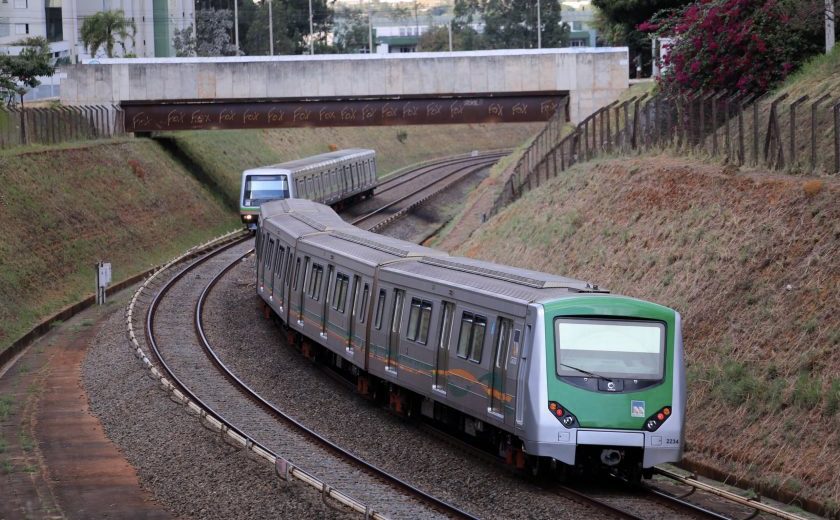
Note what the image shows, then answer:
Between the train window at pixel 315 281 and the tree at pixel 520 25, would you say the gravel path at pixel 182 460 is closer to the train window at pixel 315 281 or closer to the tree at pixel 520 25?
the train window at pixel 315 281

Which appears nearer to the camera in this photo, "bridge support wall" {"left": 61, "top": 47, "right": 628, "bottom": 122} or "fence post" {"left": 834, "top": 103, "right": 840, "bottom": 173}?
"fence post" {"left": 834, "top": 103, "right": 840, "bottom": 173}

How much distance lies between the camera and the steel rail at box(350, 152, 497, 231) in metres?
52.0

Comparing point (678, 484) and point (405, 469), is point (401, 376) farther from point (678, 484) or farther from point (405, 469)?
point (678, 484)

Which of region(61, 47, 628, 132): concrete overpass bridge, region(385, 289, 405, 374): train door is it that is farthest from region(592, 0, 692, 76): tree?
region(385, 289, 405, 374): train door

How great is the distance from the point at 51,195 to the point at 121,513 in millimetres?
27663

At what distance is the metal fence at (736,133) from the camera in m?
22.8

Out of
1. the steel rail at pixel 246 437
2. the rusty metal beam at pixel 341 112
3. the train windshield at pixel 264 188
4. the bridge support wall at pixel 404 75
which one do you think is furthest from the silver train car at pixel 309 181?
the steel rail at pixel 246 437

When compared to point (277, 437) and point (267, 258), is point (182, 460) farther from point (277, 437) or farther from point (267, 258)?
point (267, 258)

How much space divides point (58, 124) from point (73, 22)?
4440 centimetres

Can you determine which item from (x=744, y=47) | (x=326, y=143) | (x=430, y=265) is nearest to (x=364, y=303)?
(x=430, y=265)

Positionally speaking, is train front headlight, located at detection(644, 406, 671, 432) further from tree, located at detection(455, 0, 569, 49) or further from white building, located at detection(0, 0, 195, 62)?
tree, located at detection(455, 0, 569, 49)

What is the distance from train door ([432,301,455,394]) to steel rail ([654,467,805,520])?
11.0 ft

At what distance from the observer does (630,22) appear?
57.2 metres

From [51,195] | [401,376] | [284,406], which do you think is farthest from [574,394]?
[51,195]
